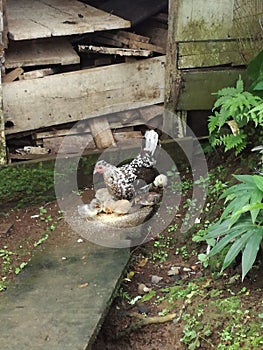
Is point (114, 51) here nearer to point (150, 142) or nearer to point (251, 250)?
point (150, 142)

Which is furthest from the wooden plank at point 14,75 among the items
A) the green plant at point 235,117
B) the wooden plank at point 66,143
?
the green plant at point 235,117

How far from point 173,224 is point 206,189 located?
1.22ft

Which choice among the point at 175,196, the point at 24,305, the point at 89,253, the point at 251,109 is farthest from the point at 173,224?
the point at 24,305

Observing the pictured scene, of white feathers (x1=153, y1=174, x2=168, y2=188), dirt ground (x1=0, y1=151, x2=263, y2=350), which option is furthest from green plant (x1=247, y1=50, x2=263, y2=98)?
dirt ground (x1=0, y1=151, x2=263, y2=350)

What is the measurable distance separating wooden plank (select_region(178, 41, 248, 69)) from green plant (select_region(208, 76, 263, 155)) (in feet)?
1.04

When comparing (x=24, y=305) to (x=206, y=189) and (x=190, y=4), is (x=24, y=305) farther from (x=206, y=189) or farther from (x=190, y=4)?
(x=190, y=4)

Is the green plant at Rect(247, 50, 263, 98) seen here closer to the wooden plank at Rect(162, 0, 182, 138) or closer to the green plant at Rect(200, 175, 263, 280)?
the wooden plank at Rect(162, 0, 182, 138)

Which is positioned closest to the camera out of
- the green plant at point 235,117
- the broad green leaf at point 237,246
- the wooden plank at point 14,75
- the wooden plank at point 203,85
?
the broad green leaf at point 237,246

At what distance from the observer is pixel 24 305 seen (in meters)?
3.33

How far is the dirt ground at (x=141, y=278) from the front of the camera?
130 inches

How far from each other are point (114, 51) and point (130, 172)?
0.97 m

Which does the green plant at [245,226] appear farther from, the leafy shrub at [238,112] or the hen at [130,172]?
the hen at [130,172]

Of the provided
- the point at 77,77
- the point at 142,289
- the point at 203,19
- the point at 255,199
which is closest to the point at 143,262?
the point at 142,289

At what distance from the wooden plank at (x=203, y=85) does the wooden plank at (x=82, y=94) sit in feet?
0.65
